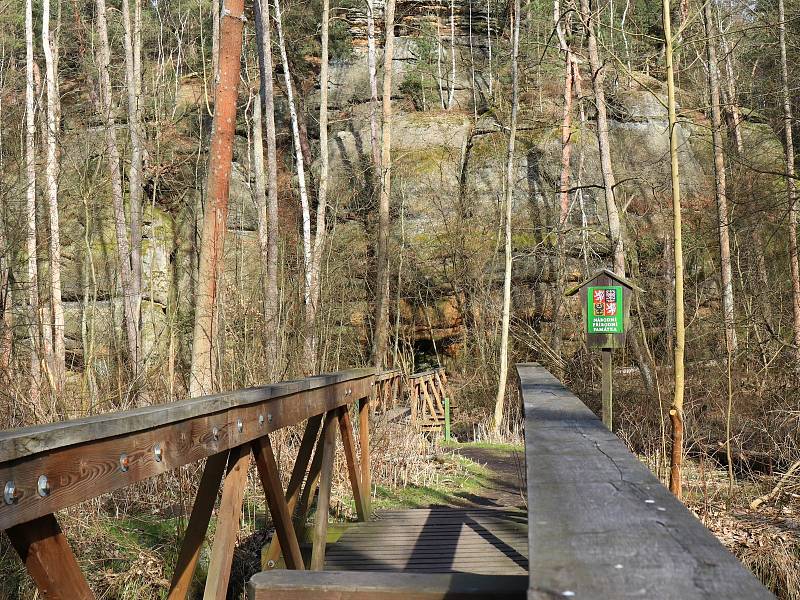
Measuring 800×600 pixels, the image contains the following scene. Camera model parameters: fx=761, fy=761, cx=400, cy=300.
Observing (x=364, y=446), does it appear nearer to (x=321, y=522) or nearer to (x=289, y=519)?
(x=321, y=522)

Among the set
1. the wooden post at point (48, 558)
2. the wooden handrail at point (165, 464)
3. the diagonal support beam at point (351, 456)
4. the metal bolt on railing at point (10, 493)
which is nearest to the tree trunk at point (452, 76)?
the diagonal support beam at point (351, 456)

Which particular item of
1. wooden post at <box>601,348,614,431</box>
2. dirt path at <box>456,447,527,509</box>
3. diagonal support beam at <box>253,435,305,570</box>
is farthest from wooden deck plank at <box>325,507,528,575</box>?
wooden post at <box>601,348,614,431</box>

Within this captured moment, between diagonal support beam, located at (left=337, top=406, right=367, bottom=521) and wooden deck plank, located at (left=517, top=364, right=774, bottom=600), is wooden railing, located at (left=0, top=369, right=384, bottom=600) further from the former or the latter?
wooden deck plank, located at (left=517, top=364, right=774, bottom=600)

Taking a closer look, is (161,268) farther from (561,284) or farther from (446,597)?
(446,597)

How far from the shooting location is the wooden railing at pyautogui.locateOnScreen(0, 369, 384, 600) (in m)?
1.57

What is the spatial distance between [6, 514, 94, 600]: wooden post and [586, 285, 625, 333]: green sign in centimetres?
652

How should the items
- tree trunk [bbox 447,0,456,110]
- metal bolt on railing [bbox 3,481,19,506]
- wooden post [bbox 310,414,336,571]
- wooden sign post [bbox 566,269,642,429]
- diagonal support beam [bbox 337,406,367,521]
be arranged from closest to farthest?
metal bolt on railing [bbox 3,481,19,506] < wooden post [bbox 310,414,336,571] < diagonal support beam [bbox 337,406,367,521] < wooden sign post [bbox 566,269,642,429] < tree trunk [bbox 447,0,456,110]

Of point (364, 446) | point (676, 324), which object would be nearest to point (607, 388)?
point (676, 324)

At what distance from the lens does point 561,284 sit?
1870 cm

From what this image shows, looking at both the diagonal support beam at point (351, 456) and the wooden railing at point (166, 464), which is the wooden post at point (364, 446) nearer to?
the diagonal support beam at point (351, 456)

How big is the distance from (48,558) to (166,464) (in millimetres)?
494

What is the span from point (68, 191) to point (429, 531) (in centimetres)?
1671

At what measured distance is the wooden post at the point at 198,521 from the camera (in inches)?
111

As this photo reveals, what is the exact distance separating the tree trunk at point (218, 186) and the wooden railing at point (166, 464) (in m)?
3.95
